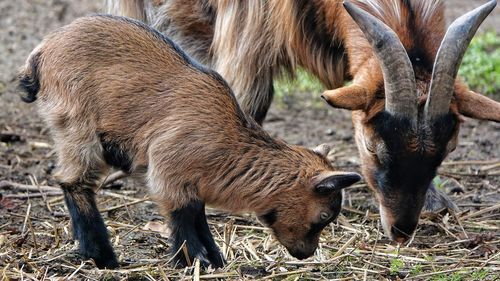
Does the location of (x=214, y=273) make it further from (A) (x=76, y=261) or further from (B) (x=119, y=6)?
(B) (x=119, y=6)

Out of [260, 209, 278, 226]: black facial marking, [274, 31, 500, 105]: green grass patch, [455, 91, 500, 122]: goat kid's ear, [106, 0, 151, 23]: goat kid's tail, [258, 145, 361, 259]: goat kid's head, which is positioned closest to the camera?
[258, 145, 361, 259]: goat kid's head

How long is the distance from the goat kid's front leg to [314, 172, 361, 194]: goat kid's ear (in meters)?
0.67

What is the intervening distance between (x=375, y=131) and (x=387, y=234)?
0.69 m

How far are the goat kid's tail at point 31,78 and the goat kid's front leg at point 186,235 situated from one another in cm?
119

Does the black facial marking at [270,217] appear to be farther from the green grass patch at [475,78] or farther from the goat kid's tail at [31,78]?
the green grass patch at [475,78]

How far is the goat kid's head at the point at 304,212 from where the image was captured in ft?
18.2

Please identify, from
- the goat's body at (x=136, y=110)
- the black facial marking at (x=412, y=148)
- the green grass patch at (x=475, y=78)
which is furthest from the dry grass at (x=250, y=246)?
the green grass patch at (x=475, y=78)

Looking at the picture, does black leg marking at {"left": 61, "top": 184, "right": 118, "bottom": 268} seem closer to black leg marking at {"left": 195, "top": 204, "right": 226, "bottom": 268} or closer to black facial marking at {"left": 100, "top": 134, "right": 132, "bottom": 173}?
black facial marking at {"left": 100, "top": 134, "right": 132, "bottom": 173}

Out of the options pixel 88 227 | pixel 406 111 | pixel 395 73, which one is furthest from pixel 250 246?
pixel 395 73

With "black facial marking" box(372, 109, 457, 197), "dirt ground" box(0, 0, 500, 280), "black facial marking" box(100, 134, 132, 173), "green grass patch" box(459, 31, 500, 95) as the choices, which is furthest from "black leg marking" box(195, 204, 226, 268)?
"green grass patch" box(459, 31, 500, 95)

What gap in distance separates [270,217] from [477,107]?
1585mm

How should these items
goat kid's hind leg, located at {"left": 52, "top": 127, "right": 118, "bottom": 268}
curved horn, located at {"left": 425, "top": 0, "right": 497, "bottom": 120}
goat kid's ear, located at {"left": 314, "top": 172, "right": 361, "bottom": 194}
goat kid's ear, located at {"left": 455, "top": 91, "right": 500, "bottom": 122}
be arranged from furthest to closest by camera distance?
goat kid's ear, located at {"left": 455, "top": 91, "right": 500, "bottom": 122}, curved horn, located at {"left": 425, "top": 0, "right": 497, "bottom": 120}, goat kid's hind leg, located at {"left": 52, "top": 127, "right": 118, "bottom": 268}, goat kid's ear, located at {"left": 314, "top": 172, "right": 361, "bottom": 194}

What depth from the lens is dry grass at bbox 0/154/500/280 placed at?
5.72m

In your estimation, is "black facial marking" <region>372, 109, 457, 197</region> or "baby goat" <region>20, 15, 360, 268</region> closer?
"baby goat" <region>20, 15, 360, 268</region>
